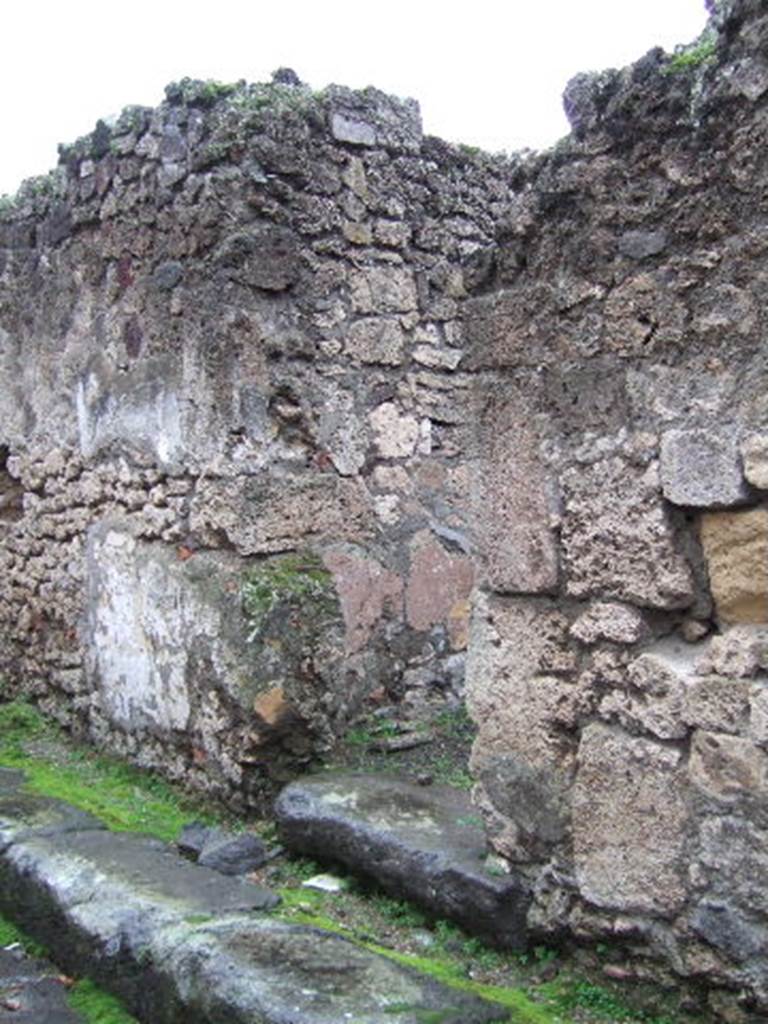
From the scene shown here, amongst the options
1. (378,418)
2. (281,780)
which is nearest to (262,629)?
(281,780)

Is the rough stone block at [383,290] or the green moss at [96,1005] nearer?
the green moss at [96,1005]

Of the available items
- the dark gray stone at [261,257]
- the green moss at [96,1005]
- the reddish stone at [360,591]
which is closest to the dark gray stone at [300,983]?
the green moss at [96,1005]

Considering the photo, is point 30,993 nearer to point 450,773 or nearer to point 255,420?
point 450,773

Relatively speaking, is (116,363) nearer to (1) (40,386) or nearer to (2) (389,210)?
(1) (40,386)

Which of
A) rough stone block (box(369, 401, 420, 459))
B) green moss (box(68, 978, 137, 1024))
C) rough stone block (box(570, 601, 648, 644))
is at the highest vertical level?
rough stone block (box(369, 401, 420, 459))

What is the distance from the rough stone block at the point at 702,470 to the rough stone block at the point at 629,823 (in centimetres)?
55

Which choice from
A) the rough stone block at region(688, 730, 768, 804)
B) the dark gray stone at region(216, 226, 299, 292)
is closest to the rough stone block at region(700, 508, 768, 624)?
the rough stone block at region(688, 730, 768, 804)

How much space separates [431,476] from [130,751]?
1.76m

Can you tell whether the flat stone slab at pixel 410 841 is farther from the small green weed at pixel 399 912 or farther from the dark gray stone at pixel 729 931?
the dark gray stone at pixel 729 931

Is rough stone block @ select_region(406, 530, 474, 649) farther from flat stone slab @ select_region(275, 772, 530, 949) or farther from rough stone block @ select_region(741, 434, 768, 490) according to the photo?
rough stone block @ select_region(741, 434, 768, 490)

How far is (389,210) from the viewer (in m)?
4.63

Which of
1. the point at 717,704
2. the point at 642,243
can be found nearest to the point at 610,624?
the point at 717,704

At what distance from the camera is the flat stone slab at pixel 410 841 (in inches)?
111

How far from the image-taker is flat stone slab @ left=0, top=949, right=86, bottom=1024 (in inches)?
113
